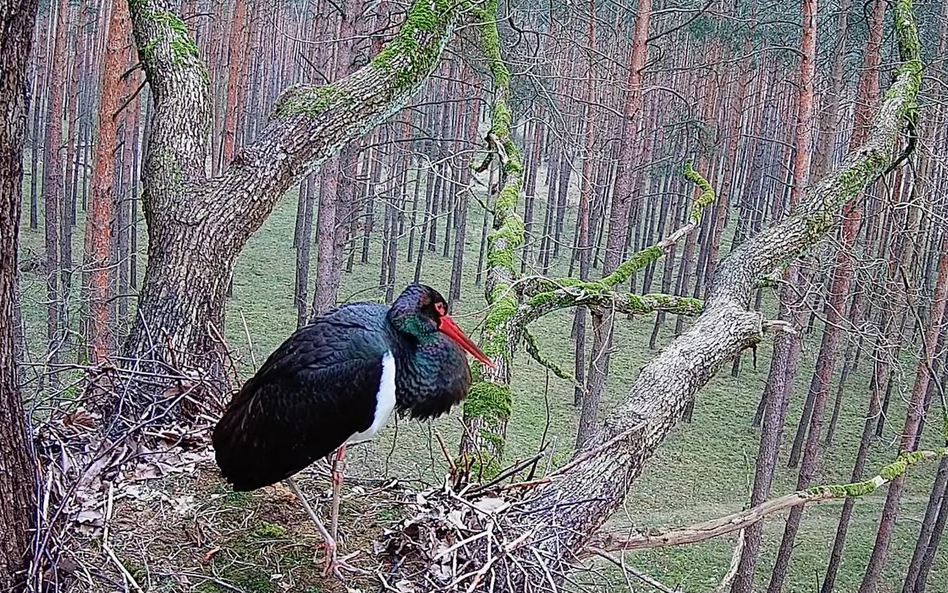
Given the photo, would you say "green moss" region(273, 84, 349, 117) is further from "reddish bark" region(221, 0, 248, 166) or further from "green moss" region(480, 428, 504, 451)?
"reddish bark" region(221, 0, 248, 166)

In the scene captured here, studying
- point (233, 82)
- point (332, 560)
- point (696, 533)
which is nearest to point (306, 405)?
point (332, 560)

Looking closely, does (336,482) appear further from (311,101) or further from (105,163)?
(105,163)

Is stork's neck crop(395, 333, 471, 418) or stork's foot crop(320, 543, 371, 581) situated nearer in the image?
stork's foot crop(320, 543, 371, 581)

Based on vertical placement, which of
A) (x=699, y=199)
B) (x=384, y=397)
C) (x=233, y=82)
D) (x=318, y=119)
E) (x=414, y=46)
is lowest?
(x=384, y=397)

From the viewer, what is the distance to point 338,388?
8.73 feet

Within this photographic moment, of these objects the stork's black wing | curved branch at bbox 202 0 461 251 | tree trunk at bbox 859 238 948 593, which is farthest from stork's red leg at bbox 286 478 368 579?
tree trunk at bbox 859 238 948 593

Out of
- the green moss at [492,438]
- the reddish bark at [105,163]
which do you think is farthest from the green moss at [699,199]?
the reddish bark at [105,163]

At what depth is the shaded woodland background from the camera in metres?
5.64

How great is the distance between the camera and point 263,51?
24.8 meters

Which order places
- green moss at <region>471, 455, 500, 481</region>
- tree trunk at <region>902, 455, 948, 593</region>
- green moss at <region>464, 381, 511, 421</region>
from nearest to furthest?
green moss at <region>471, 455, 500, 481</region>, green moss at <region>464, 381, 511, 421</region>, tree trunk at <region>902, 455, 948, 593</region>

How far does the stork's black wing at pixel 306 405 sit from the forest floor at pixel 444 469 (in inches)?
11.3

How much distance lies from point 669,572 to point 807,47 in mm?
6525

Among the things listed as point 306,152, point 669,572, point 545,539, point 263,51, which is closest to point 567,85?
point 263,51

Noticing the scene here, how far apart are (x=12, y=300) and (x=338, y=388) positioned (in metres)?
0.97
